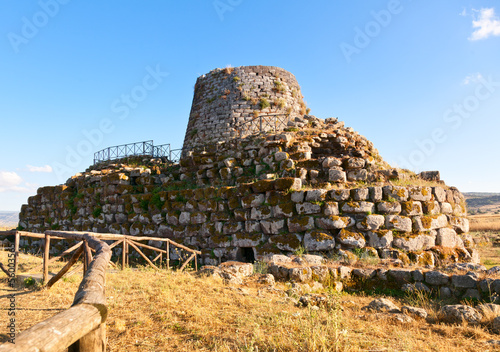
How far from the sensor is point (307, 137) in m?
11.8

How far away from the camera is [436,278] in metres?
6.30

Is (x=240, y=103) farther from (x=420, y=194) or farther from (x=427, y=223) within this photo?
(x=427, y=223)

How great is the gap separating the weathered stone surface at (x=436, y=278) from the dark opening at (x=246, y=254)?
17.2ft

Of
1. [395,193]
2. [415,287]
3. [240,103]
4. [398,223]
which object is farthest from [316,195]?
[240,103]

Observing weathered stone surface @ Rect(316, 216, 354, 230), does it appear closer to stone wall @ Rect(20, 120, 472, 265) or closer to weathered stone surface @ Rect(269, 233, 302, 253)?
stone wall @ Rect(20, 120, 472, 265)

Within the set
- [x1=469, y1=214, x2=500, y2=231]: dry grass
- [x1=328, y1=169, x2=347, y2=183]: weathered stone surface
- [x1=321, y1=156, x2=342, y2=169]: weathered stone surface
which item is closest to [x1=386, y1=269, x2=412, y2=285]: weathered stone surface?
[x1=328, y1=169, x2=347, y2=183]: weathered stone surface

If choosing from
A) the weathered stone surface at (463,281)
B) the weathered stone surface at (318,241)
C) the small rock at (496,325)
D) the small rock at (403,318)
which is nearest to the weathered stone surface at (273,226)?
the weathered stone surface at (318,241)

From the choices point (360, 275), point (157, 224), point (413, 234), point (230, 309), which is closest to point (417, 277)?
point (360, 275)

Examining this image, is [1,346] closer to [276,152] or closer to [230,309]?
[230,309]

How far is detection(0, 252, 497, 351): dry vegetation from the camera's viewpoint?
11.1 ft

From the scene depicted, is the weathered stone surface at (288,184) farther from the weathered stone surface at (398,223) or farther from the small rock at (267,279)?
the small rock at (267,279)

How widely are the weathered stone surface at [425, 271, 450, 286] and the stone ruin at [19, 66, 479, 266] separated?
207cm

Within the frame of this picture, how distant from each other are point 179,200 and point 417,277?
8248 mm

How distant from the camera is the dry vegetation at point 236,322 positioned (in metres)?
3.40
